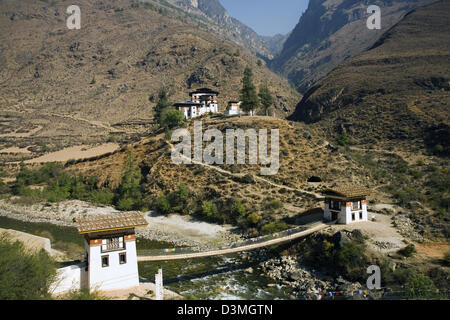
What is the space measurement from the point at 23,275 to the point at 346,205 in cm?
2411

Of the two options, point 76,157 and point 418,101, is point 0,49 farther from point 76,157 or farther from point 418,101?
point 418,101

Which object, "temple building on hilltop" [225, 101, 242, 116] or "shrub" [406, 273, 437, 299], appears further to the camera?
"temple building on hilltop" [225, 101, 242, 116]

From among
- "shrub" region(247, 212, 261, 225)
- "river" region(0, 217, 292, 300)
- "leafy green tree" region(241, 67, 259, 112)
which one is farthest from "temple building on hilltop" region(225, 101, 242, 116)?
"river" region(0, 217, 292, 300)

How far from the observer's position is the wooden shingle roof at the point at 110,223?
1947 cm

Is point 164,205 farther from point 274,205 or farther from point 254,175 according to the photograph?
point 274,205

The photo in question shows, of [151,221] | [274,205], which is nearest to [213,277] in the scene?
[274,205]

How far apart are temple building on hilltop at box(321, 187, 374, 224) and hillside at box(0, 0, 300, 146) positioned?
198 feet

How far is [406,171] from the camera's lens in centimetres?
4559

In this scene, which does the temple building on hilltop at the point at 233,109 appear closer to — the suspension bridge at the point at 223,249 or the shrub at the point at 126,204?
the shrub at the point at 126,204

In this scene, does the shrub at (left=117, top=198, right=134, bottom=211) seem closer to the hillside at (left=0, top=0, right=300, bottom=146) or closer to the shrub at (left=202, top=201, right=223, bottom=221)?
the shrub at (left=202, top=201, right=223, bottom=221)

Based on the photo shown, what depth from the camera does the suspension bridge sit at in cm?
2255
